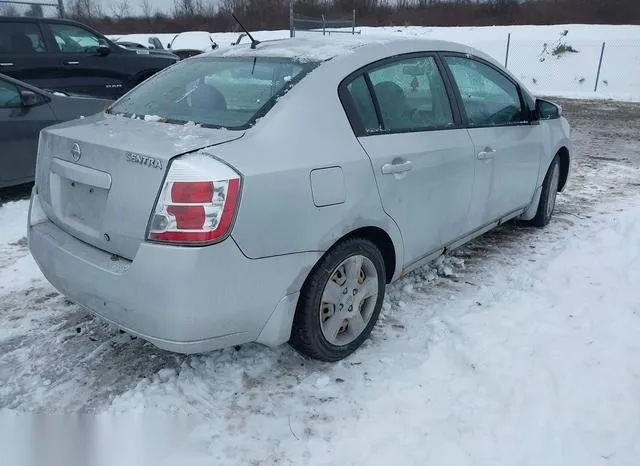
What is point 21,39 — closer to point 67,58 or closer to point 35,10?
point 67,58

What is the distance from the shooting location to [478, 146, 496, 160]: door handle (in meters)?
3.70

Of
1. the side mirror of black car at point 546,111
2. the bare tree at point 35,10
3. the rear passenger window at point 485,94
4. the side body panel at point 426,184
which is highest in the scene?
the bare tree at point 35,10

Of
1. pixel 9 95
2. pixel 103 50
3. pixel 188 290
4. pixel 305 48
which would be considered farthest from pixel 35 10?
pixel 188 290

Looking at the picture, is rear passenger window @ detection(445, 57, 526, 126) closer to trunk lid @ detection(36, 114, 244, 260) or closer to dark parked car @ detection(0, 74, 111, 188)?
trunk lid @ detection(36, 114, 244, 260)

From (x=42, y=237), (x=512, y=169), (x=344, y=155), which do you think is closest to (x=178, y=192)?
(x=344, y=155)

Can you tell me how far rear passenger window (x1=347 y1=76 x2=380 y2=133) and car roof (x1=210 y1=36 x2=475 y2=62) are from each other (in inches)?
7.7

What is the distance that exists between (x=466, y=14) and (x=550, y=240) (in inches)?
1538

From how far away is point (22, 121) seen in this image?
546 centimetres

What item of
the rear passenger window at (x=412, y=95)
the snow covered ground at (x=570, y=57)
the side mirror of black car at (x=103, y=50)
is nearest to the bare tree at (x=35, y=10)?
the side mirror of black car at (x=103, y=50)

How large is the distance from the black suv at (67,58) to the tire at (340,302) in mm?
7580

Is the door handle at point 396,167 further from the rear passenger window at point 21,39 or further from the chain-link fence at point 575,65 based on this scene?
the chain-link fence at point 575,65

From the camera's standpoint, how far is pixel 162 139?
2549 millimetres

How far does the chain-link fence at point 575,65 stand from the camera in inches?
789

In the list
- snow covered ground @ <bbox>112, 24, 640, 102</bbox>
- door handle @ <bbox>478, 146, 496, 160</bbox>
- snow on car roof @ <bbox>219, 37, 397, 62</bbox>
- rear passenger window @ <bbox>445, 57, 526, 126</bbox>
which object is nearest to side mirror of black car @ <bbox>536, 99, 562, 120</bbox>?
rear passenger window @ <bbox>445, 57, 526, 126</bbox>
